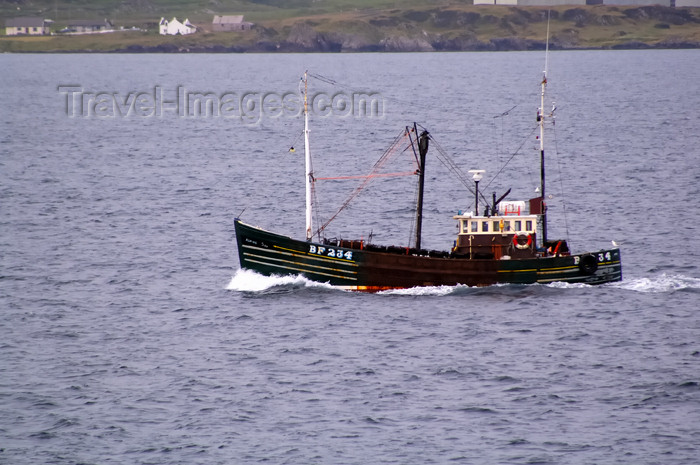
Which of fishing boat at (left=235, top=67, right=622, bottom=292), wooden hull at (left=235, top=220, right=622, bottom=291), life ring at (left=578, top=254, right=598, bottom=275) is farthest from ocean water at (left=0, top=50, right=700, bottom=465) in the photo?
life ring at (left=578, top=254, right=598, bottom=275)

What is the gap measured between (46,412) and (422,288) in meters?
26.3

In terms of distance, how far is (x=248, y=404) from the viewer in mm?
48781

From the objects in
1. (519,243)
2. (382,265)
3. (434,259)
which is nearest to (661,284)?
(519,243)

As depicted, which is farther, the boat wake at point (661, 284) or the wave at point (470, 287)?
the boat wake at point (661, 284)

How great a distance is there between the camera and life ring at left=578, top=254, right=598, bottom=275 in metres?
→ 67.1

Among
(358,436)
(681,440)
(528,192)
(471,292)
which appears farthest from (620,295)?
(528,192)

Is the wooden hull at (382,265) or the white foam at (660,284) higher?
the wooden hull at (382,265)

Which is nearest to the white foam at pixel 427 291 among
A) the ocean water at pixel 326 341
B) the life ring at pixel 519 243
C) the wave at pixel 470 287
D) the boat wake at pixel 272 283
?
the wave at pixel 470 287

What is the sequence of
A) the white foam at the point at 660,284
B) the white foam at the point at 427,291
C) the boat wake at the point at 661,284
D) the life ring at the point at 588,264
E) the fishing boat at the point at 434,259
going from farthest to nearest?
the white foam at the point at 660,284
the boat wake at the point at 661,284
the life ring at the point at 588,264
the white foam at the point at 427,291
the fishing boat at the point at 434,259

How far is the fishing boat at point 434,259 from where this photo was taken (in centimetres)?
6588

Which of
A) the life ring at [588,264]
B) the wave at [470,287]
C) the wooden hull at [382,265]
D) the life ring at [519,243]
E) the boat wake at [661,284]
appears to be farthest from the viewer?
the boat wake at [661,284]

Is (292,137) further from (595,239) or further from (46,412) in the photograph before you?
(46,412)

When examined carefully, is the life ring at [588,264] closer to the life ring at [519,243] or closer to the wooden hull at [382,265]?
the wooden hull at [382,265]

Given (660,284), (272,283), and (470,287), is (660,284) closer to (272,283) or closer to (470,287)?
(470,287)
